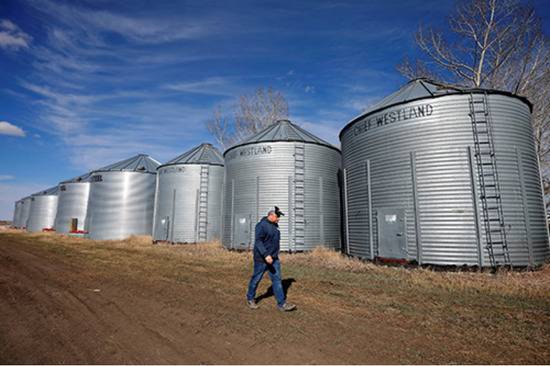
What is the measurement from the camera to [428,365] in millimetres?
4168

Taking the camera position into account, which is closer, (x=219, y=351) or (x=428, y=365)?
(x=428, y=365)

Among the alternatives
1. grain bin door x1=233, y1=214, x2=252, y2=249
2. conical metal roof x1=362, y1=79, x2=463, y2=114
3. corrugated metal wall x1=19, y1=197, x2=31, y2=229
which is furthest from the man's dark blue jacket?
corrugated metal wall x1=19, y1=197, x2=31, y2=229

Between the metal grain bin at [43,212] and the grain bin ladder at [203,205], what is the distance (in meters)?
42.2

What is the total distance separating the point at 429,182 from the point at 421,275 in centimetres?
399

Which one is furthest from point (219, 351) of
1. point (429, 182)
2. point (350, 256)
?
point (350, 256)

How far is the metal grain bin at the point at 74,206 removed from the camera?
126 feet

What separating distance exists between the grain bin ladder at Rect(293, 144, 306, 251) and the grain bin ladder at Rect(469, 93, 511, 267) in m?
9.86

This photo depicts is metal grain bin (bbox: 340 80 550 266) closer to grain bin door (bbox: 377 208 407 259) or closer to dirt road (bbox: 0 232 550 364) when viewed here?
grain bin door (bbox: 377 208 407 259)

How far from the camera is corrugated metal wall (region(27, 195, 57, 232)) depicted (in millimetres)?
52625

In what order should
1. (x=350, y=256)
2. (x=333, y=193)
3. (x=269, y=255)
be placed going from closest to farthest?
(x=269, y=255), (x=350, y=256), (x=333, y=193)

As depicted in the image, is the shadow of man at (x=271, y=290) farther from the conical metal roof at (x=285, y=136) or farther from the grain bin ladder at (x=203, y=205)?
the grain bin ladder at (x=203, y=205)

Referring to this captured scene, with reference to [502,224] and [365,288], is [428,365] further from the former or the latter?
[502,224]

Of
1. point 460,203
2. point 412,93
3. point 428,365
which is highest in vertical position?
point 412,93

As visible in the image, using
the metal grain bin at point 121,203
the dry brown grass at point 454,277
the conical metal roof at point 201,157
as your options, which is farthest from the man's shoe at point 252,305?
the metal grain bin at point 121,203
